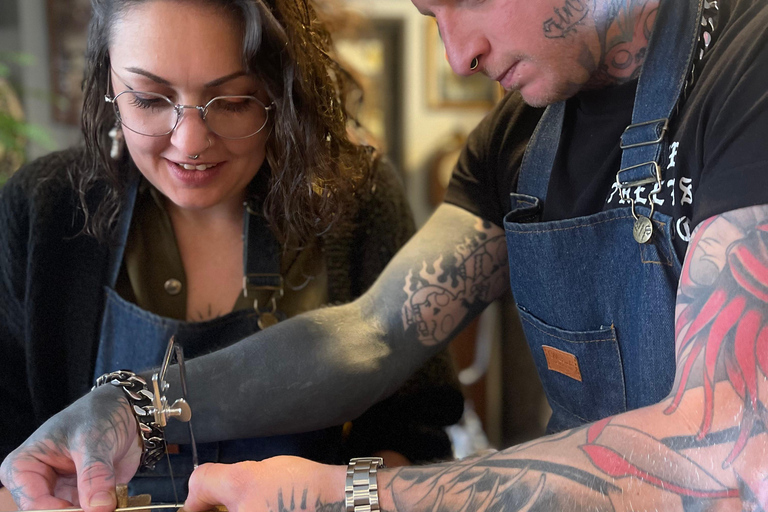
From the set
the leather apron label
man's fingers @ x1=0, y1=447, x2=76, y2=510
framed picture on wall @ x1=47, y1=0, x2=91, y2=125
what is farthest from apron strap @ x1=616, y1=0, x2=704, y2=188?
framed picture on wall @ x1=47, y1=0, x2=91, y2=125

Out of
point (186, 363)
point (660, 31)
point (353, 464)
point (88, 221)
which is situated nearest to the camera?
point (353, 464)

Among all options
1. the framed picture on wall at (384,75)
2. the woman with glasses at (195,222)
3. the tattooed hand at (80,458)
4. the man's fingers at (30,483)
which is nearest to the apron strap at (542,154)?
the woman with glasses at (195,222)

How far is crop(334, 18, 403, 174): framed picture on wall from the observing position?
4.14m

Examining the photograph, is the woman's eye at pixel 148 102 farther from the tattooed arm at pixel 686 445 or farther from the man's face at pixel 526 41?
the tattooed arm at pixel 686 445

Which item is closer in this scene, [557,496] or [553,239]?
[557,496]

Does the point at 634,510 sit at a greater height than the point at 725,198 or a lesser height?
lesser

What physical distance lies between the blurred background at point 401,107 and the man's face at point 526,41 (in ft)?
1.77

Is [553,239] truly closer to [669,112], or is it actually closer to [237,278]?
[669,112]

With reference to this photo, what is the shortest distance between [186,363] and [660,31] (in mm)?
840

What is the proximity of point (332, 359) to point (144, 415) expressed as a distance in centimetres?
30

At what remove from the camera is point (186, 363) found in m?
1.15

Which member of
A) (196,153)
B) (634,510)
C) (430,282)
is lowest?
(634,510)

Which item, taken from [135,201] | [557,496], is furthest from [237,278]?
[557,496]

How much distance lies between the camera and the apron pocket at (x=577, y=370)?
3.37ft
